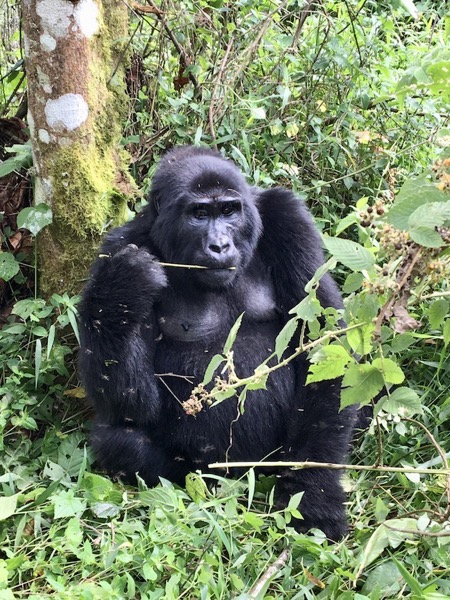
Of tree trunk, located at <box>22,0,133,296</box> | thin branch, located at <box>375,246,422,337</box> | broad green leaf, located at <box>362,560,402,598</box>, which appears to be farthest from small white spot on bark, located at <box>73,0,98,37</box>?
broad green leaf, located at <box>362,560,402,598</box>

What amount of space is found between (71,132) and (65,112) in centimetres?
10

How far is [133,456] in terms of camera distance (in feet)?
10.9

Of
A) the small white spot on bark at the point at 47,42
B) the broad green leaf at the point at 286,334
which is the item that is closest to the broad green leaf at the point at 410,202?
the broad green leaf at the point at 286,334

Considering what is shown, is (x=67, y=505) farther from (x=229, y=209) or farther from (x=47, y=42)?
(x=47, y=42)

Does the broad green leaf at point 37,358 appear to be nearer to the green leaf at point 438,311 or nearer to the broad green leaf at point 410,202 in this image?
the green leaf at point 438,311

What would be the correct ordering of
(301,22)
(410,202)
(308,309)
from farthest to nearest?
(301,22) → (308,309) → (410,202)

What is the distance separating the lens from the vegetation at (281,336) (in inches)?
74.6

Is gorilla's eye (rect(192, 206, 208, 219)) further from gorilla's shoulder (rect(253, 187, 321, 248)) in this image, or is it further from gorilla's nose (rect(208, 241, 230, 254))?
gorilla's shoulder (rect(253, 187, 321, 248))

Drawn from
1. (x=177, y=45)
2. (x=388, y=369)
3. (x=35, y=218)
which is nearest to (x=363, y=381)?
(x=388, y=369)

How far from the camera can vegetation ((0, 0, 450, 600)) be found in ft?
6.22

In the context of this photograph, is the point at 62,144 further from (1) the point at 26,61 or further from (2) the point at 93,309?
(2) the point at 93,309

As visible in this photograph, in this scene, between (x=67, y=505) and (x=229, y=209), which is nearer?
(x=67, y=505)

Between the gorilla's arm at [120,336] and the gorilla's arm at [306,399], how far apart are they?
61 cm

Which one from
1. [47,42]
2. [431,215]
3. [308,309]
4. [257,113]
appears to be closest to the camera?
[431,215]
